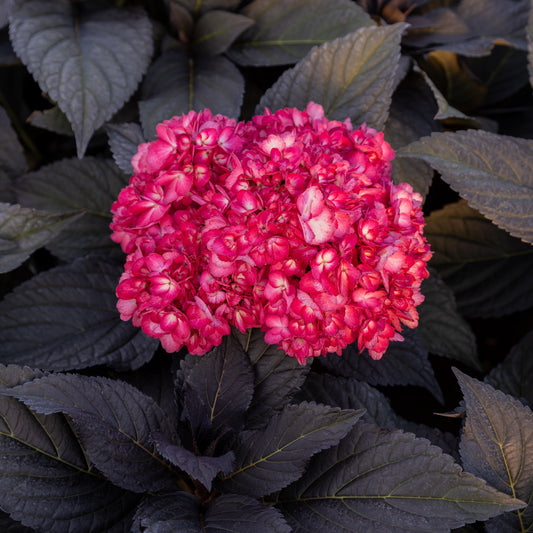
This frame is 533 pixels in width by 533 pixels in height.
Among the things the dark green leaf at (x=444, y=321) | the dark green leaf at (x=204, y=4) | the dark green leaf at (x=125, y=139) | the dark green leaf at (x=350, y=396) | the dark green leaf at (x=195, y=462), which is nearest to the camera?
the dark green leaf at (x=195, y=462)

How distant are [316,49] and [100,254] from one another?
0.60 metres

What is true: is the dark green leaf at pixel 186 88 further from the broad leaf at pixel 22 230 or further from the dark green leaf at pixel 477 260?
the dark green leaf at pixel 477 260

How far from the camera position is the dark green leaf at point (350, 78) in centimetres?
104

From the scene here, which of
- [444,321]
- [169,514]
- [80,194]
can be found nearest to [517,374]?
[444,321]

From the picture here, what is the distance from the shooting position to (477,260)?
1364 mm

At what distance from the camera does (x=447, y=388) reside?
1.28 metres

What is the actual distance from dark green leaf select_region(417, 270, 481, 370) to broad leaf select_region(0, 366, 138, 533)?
2.27 feet

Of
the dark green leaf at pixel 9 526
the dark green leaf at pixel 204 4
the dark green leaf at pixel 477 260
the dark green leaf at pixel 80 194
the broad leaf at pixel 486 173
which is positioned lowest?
the dark green leaf at pixel 9 526

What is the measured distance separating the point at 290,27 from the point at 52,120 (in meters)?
0.58

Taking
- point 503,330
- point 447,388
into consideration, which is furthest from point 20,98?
point 503,330

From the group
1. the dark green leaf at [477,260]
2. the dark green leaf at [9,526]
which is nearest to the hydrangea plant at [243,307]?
the dark green leaf at [9,526]

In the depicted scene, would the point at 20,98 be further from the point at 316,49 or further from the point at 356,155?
the point at 356,155

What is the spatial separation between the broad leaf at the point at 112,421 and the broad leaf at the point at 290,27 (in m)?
0.83

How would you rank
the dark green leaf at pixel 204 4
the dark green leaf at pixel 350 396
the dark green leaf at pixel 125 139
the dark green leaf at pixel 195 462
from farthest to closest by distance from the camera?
1. the dark green leaf at pixel 204 4
2. the dark green leaf at pixel 125 139
3. the dark green leaf at pixel 350 396
4. the dark green leaf at pixel 195 462
